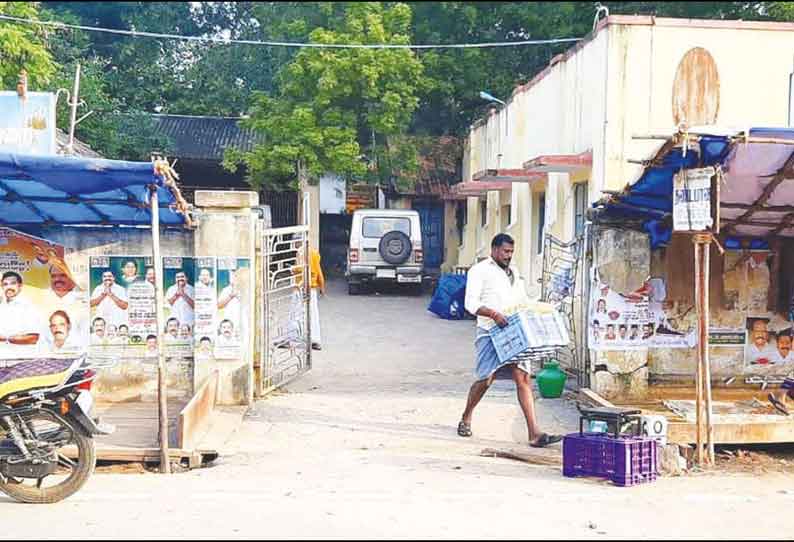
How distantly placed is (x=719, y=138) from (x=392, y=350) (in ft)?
25.5

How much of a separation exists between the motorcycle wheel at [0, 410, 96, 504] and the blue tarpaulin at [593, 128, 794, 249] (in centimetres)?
490

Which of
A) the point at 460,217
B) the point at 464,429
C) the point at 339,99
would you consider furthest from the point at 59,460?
the point at 460,217

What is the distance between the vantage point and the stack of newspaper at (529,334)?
7.66 m

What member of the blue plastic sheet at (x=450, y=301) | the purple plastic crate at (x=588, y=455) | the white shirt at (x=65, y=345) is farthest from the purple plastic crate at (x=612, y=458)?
the blue plastic sheet at (x=450, y=301)

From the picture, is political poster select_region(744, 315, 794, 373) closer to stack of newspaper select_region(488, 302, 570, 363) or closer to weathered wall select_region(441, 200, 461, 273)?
stack of newspaper select_region(488, 302, 570, 363)

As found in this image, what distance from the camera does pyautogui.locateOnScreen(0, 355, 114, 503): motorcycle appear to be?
6117 millimetres

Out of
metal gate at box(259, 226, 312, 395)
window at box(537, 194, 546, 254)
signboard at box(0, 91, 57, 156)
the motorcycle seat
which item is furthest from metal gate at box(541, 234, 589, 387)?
signboard at box(0, 91, 57, 156)

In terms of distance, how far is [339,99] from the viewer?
2316 centimetres

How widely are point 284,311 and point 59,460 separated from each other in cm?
454

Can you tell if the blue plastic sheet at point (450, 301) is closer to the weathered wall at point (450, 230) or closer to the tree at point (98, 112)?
the weathered wall at point (450, 230)

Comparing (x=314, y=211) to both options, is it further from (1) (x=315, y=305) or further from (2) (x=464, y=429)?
(2) (x=464, y=429)

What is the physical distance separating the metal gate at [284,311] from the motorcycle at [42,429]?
3.43 metres

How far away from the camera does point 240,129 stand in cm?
2845

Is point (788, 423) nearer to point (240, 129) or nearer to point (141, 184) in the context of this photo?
point (141, 184)
